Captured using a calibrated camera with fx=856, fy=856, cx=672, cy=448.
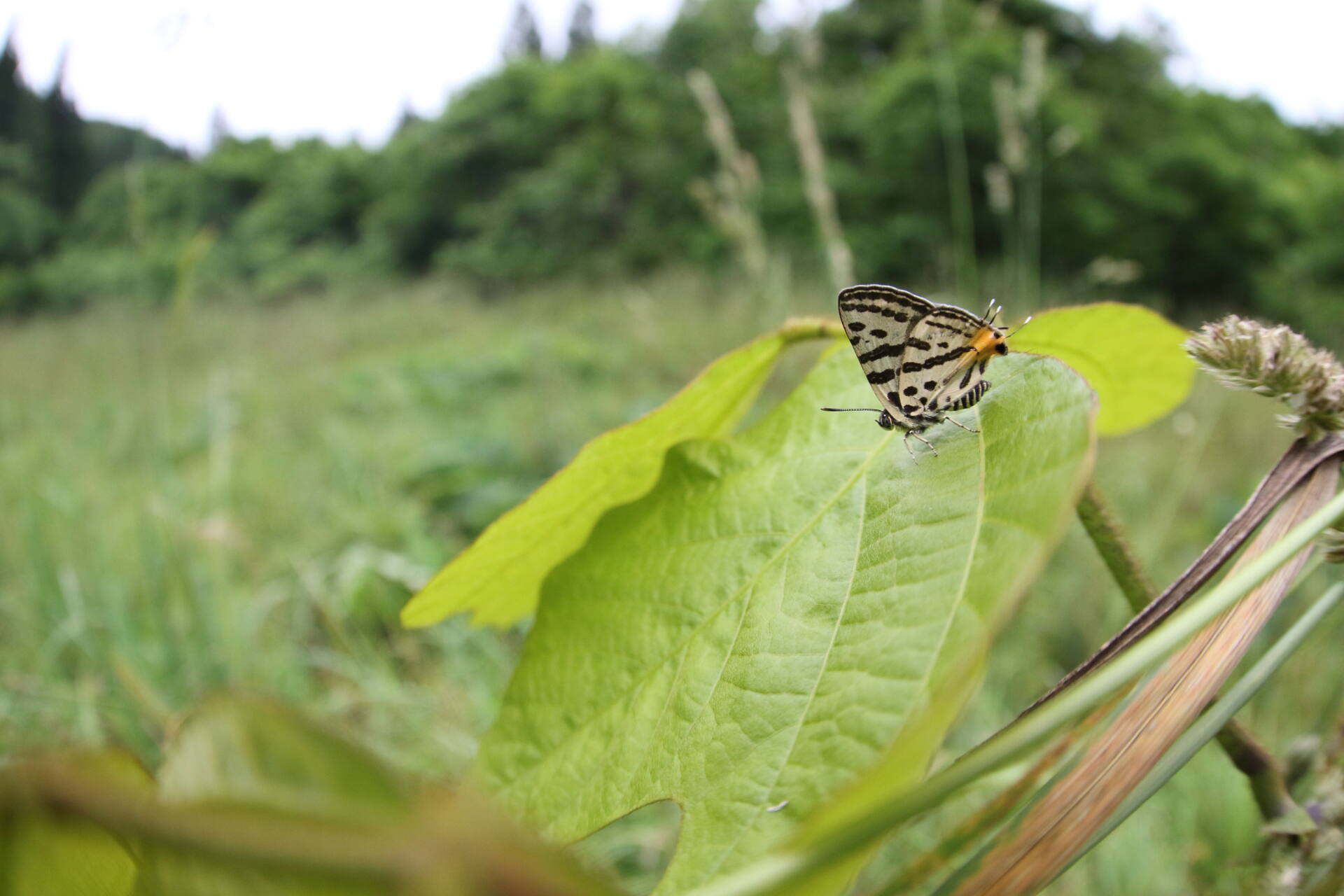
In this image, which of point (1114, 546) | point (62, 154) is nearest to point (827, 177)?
point (62, 154)

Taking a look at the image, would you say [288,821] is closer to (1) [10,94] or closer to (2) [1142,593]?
(2) [1142,593]

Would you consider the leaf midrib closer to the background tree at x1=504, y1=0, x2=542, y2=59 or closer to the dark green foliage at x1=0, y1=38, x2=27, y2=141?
the dark green foliage at x1=0, y1=38, x2=27, y2=141

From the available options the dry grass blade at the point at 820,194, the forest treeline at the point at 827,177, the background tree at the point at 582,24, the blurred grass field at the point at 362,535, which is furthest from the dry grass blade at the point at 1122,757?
the background tree at the point at 582,24

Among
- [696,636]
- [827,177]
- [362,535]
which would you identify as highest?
[827,177]

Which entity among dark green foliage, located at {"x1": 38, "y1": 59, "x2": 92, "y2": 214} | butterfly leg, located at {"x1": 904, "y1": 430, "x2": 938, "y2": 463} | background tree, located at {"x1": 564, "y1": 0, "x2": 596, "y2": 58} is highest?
background tree, located at {"x1": 564, "y1": 0, "x2": 596, "y2": 58}

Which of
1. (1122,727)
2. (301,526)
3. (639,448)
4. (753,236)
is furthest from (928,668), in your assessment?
(301,526)

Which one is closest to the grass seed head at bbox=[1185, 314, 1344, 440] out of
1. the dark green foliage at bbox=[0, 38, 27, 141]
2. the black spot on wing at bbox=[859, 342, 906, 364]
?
the black spot on wing at bbox=[859, 342, 906, 364]

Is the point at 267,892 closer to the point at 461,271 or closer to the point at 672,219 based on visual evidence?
the point at 672,219
